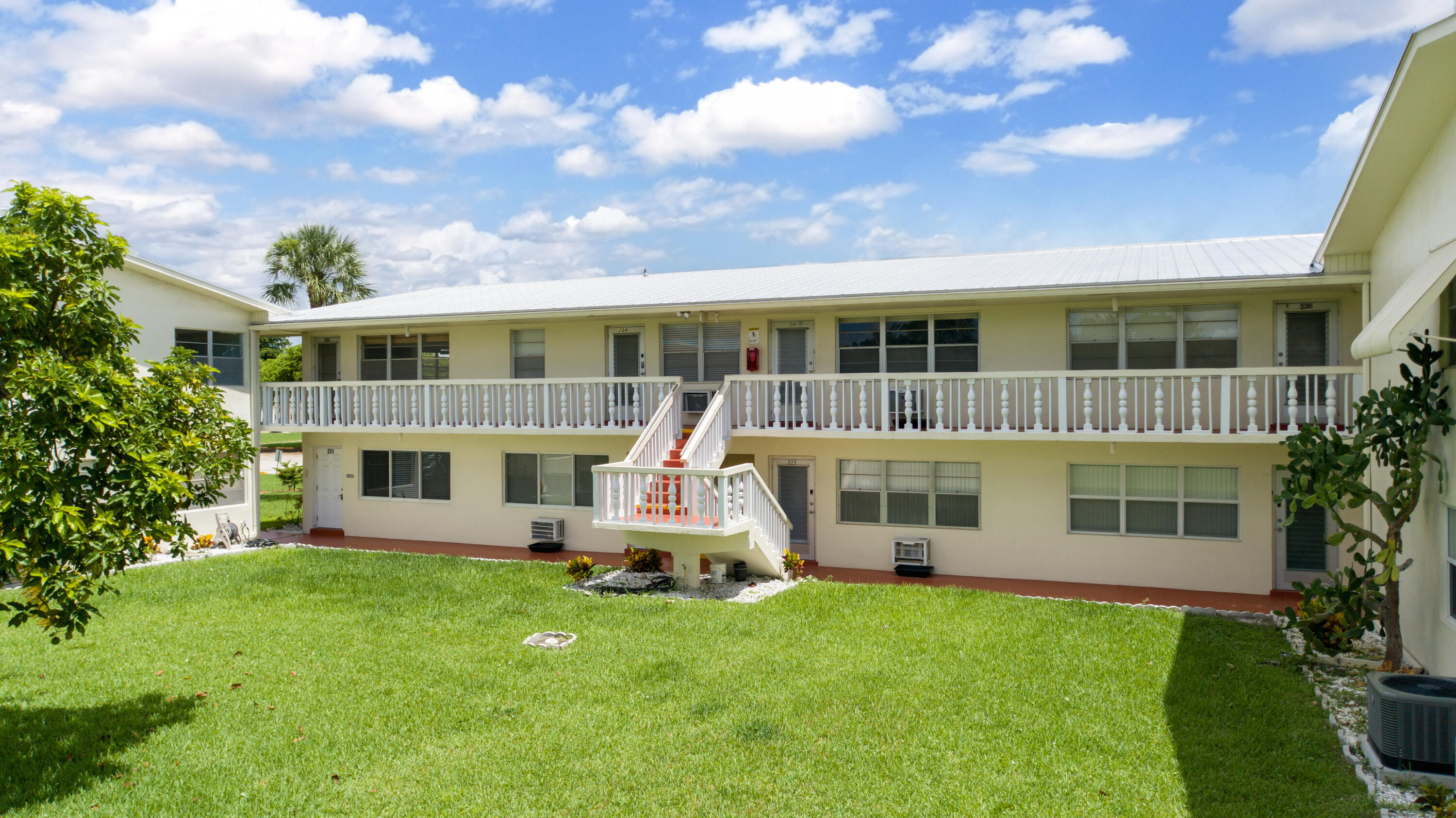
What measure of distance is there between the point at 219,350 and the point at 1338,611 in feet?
63.1

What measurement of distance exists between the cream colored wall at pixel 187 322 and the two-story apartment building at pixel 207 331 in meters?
0.01

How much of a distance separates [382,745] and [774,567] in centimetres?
722

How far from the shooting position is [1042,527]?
47.1 ft

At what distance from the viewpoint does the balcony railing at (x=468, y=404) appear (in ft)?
51.4

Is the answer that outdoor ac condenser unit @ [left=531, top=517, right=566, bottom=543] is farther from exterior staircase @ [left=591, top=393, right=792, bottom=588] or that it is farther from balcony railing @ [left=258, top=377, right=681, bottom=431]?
exterior staircase @ [left=591, top=393, right=792, bottom=588]

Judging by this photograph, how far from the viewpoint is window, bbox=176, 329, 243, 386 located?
682 inches

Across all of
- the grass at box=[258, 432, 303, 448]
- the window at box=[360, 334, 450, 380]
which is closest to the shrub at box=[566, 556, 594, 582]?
the window at box=[360, 334, 450, 380]

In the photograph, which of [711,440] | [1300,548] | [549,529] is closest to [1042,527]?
[1300,548]

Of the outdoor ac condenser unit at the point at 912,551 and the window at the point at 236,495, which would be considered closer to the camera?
the outdoor ac condenser unit at the point at 912,551

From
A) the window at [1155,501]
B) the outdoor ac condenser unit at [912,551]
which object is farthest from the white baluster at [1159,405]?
the outdoor ac condenser unit at [912,551]

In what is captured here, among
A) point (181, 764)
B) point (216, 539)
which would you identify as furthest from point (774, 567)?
point (216, 539)

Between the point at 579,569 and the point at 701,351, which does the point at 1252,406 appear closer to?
the point at 701,351

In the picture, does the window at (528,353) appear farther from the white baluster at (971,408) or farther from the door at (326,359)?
the white baluster at (971,408)

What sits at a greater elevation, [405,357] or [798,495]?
[405,357]
